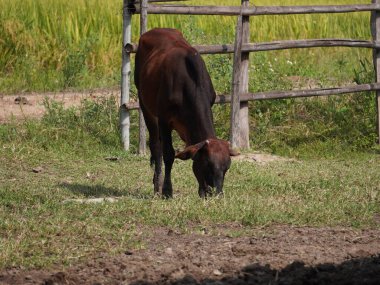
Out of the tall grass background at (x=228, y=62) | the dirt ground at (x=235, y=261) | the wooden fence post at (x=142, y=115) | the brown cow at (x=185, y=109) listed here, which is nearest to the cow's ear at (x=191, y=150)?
the brown cow at (x=185, y=109)

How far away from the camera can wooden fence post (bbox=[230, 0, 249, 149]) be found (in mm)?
11453

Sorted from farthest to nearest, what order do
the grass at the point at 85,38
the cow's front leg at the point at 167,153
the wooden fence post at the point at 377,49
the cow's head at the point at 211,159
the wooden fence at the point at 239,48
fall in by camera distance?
1. the grass at the point at 85,38
2. the wooden fence post at the point at 377,49
3. the wooden fence at the point at 239,48
4. the cow's front leg at the point at 167,153
5. the cow's head at the point at 211,159

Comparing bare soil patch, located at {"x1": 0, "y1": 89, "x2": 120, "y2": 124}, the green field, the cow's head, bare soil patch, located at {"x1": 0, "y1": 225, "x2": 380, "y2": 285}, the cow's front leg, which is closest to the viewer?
bare soil patch, located at {"x1": 0, "y1": 225, "x2": 380, "y2": 285}

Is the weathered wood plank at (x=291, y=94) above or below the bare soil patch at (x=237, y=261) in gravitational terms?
above

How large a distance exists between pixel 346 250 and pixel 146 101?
3.35 m

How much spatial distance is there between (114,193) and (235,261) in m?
3.17

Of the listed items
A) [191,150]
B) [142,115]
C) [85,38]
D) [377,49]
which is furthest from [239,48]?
[85,38]

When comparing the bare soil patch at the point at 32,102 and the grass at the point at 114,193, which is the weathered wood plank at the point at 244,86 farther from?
the bare soil patch at the point at 32,102

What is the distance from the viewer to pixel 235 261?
6.25 metres

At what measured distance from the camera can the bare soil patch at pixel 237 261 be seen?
5.72m

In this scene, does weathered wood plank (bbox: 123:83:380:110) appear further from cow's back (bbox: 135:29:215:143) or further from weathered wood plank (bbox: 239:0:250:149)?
cow's back (bbox: 135:29:215:143)

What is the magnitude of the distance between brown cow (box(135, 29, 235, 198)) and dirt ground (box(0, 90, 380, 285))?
1126mm

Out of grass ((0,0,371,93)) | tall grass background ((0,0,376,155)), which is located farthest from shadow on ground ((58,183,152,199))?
grass ((0,0,371,93))

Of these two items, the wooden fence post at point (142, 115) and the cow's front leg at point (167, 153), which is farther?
the wooden fence post at point (142, 115)
